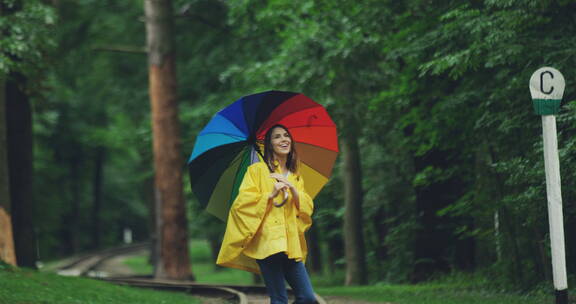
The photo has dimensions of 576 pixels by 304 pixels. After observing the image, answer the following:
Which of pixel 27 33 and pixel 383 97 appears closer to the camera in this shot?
pixel 27 33

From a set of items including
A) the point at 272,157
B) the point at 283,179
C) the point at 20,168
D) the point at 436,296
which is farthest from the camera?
the point at 20,168

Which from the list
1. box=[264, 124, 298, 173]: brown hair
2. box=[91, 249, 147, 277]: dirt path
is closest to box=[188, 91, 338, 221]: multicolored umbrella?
box=[264, 124, 298, 173]: brown hair

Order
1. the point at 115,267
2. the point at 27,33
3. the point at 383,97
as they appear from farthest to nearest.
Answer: the point at 115,267 → the point at 383,97 → the point at 27,33

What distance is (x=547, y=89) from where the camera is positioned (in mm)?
6207

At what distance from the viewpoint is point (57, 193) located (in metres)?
42.5

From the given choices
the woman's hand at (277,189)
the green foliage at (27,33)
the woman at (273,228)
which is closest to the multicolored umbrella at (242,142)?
the woman at (273,228)

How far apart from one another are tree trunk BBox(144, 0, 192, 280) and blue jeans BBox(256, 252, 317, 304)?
480 inches

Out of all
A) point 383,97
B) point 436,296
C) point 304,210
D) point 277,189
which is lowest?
point 436,296

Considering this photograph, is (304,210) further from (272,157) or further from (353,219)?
(353,219)

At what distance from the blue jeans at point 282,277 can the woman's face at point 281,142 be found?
816 mm

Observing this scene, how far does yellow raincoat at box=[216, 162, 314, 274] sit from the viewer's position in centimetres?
553

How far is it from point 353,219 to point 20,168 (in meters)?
7.37

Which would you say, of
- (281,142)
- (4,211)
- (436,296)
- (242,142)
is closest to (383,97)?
(436,296)

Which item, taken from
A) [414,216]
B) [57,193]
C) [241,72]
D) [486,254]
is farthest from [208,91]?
[57,193]
